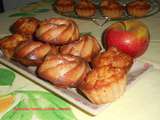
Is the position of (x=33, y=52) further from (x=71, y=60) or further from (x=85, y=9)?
(x=85, y=9)

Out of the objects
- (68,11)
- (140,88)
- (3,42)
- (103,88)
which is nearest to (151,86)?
(140,88)

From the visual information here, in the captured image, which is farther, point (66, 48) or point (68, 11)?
point (68, 11)

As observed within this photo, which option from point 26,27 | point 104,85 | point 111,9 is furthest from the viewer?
point 111,9

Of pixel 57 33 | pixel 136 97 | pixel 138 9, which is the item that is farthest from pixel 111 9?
pixel 136 97

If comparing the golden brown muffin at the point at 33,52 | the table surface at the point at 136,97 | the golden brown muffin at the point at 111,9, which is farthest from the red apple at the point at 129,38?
the golden brown muffin at the point at 111,9

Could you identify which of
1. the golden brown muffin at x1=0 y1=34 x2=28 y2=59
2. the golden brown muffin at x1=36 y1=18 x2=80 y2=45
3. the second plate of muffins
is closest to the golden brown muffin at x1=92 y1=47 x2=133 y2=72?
the golden brown muffin at x1=36 y1=18 x2=80 y2=45

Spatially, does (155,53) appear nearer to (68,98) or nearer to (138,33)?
(138,33)
